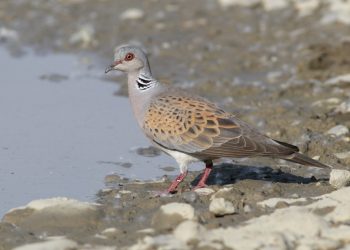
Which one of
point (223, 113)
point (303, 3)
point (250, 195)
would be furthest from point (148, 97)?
point (303, 3)

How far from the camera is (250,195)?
714 centimetres

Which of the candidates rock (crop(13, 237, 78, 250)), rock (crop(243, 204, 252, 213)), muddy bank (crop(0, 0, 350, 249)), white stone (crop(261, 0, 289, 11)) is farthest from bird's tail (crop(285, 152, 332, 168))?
white stone (crop(261, 0, 289, 11))

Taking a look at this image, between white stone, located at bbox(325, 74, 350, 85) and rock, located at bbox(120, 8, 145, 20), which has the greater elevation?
rock, located at bbox(120, 8, 145, 20)

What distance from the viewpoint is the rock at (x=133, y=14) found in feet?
49.2

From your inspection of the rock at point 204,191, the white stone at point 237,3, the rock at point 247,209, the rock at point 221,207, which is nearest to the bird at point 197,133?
the rock at point 204,191

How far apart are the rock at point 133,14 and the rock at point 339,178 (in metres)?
8.05

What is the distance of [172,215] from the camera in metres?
6.30

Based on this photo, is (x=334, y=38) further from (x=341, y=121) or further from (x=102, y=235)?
(x=102, y=235)

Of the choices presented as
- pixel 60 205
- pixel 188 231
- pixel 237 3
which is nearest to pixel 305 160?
pixel 188 231

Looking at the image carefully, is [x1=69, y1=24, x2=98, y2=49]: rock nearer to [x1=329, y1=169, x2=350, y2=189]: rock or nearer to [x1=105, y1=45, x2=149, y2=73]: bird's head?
[x1=105, y1=45, x2=149, y2=73]: bird's head

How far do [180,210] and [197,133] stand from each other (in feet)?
4.12

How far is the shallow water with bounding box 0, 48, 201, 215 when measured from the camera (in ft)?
26.9

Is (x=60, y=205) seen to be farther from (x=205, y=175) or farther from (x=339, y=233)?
(x=339, y=233)

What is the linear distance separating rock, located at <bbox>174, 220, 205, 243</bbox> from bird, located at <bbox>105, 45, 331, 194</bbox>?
1.50 metres
